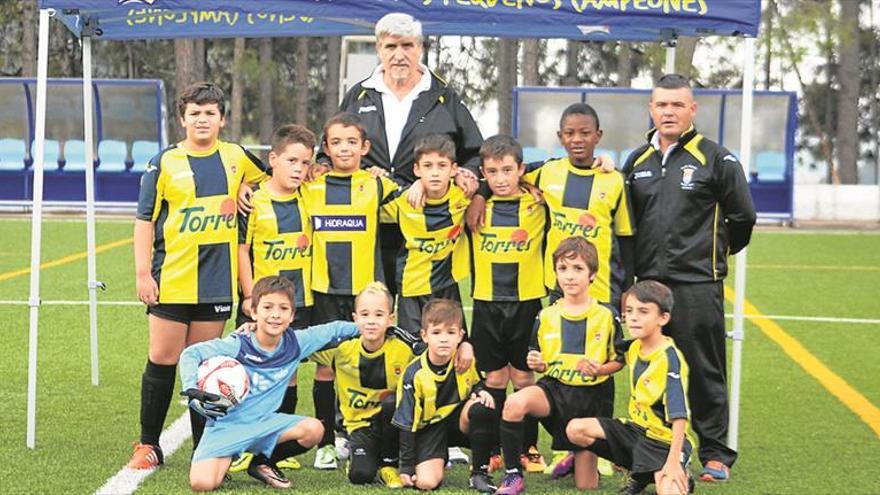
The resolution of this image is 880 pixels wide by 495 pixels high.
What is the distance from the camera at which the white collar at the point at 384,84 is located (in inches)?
247

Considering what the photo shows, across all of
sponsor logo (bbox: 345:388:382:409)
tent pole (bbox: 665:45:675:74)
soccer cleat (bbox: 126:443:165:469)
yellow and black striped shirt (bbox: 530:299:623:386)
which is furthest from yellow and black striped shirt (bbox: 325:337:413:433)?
tent pole (bbox: 665:45:675:74)

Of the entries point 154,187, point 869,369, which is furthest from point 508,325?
point 869,369

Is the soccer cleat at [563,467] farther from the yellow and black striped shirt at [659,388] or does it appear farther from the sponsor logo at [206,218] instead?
the sponsor logo at [206,218]

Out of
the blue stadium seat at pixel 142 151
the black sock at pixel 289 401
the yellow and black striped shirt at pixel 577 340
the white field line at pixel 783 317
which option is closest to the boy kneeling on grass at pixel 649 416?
the yellow and black striped shirt at pixel 577 340

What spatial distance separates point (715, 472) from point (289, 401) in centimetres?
198

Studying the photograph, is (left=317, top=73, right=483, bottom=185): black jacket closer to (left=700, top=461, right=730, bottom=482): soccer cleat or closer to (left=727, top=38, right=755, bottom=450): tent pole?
(left=727, top=38, right=755, bottom=450): tent pole

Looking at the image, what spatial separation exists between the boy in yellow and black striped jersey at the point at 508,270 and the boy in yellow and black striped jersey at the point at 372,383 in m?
0.52

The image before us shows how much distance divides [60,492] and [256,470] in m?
0.81

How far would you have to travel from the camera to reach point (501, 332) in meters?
6.12

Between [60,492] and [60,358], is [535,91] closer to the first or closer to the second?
[60,358]

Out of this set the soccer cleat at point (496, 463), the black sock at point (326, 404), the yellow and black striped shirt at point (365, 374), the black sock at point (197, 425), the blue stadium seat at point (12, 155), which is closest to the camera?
the yellow and black striped shirt at point (365, 374)

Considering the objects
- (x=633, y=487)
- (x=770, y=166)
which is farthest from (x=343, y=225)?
(x=770, y=166)

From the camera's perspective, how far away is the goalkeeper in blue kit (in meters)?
5.42

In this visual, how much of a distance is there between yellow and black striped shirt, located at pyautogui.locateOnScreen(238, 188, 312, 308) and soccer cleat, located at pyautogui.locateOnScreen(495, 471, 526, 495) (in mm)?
1283
